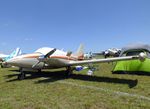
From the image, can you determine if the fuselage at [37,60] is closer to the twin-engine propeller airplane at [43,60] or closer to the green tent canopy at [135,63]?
the twin-engine propeller airplane at [43,60]

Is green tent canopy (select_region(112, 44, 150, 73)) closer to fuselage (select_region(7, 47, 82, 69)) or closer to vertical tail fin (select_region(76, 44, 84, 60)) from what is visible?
fuselage (select_region(7, 47, 82, 69))

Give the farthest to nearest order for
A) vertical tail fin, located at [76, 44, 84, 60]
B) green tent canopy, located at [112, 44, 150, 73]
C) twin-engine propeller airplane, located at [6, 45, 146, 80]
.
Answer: vertical tail fin, located at [76, 44, 84, 60]
green tent canopy, located at [112, 44, 150, 73]
twin-engine propeller airplane, located at [6, 45, 146, 80]

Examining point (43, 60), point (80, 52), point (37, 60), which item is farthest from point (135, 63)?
point (37, 60)

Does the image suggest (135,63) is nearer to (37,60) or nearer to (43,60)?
(43,60)

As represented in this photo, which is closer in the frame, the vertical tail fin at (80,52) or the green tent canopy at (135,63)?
the green tent canopy at (135,63)

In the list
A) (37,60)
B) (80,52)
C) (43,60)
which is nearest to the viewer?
(43,60)

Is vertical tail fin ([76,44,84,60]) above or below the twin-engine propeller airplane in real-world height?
above

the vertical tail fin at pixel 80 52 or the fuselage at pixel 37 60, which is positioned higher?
the vertical tail fin at pixel 80 52

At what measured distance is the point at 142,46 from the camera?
15508 millimetres

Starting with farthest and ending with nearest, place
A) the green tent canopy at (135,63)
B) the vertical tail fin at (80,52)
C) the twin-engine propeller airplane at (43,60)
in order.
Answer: the vertical tail fin at (80,52), the green tent canopy at (135,63), the twin-engine propeller airplane at (43,60)

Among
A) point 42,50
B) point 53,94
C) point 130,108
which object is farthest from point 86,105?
point 42,50

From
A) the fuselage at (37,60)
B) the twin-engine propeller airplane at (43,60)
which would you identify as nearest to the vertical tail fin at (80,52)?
the twin-engine propeller airplane at (43,60)

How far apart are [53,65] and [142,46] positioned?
7314mm

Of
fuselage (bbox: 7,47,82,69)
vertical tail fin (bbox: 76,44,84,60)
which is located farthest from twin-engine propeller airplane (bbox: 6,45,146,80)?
vertical tail fin (bbox: 76,44,84,60)
